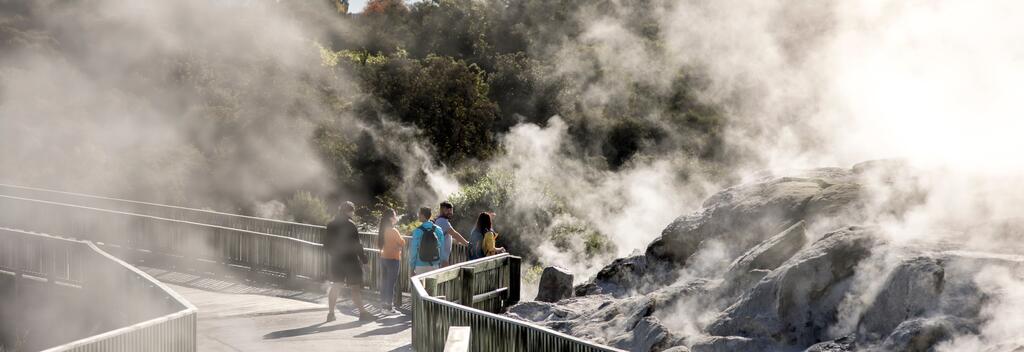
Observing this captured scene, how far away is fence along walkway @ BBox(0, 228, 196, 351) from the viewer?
9133 mm

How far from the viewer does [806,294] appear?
35.0 feet

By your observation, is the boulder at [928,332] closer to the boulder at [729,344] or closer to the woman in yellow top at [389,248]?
the boulder at [729,344]

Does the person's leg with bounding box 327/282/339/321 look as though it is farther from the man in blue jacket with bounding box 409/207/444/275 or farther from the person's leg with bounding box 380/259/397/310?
the man in blue jacket with bounding box 409/207/444/275

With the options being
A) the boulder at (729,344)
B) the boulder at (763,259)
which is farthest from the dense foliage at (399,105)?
the boulder at (729,344)

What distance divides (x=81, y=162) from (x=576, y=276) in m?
23.0

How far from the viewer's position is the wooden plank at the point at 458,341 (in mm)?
7410

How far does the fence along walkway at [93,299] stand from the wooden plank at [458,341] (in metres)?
2.52

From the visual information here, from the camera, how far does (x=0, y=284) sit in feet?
56.6

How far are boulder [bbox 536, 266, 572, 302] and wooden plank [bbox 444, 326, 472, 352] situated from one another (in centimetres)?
689

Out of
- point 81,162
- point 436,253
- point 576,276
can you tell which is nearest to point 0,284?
point 436,253

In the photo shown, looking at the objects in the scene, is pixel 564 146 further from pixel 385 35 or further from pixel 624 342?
pixel 624 342

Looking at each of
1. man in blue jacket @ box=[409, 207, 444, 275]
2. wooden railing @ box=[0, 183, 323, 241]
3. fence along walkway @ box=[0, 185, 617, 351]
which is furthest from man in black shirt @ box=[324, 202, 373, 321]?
wooden railing @ box=[0, 183, 323, 241]

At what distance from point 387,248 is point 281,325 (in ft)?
5.28

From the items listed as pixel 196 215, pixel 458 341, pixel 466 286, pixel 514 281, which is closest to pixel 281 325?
pixel 466 286
